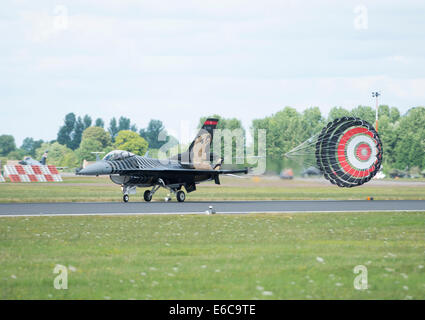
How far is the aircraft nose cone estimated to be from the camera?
36281mm

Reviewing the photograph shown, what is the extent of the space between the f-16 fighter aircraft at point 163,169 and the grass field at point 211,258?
562 inches

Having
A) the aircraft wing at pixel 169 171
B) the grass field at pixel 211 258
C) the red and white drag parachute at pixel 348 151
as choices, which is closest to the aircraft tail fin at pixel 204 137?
the aircraft wing at pixel 169 171

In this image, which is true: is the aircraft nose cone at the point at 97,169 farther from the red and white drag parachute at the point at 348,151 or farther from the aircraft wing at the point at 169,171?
the red and white drag parachute at the point at 348,151

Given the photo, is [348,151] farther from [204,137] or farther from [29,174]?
[29,174]

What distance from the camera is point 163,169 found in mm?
39469

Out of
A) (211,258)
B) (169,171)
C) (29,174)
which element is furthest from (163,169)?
(29,174)

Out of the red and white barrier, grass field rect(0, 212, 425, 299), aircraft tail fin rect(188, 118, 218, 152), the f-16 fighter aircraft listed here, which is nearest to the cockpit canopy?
the f-16 fighter aircraft

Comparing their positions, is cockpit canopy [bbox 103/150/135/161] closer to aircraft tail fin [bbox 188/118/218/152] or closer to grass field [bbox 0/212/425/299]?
aircraft tail fin [bbox 188/118/218/152]

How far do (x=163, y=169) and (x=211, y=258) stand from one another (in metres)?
25.6

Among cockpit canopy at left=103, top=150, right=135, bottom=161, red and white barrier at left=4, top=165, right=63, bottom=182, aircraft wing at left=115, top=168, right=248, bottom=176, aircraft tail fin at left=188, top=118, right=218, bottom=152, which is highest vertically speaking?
aircraft tail fin at left=188, top=118, right=218, bottom=152

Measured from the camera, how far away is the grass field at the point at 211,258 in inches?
426

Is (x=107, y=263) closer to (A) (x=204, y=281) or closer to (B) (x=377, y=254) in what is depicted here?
(A) (x=204, y=281)

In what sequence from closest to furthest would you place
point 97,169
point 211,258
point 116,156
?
point 211,258 < point 97,169 < point 116,156
